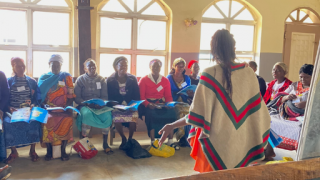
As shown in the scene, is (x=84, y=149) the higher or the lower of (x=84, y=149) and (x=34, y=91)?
the lower

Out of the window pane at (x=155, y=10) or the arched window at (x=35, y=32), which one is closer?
the arched window at (x=35, y=32)

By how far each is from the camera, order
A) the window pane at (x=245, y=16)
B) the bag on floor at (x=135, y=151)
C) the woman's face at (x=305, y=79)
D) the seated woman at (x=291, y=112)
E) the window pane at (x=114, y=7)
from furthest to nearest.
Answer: the window pane at (x=245, y=16) → the window pane at (x=114, y=7) → the bag on floor at (x=135, y=151) → the woman's face at (x=305, y=79) → the seated woman at (x=291, y=112)

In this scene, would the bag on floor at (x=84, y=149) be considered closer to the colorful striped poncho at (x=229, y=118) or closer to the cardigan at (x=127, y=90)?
the cardigan at (x=127, y=90)

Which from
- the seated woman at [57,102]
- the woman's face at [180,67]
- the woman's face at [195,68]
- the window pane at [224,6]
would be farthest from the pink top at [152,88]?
the window pane at [224,6]

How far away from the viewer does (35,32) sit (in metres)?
4.72

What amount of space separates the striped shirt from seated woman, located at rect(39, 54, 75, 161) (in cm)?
19

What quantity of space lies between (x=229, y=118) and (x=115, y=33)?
3.78 meters

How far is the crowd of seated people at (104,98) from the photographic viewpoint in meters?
3.55

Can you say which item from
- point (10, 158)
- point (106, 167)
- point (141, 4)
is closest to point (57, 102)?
point (10, 158)

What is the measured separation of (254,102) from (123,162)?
221 centimetres

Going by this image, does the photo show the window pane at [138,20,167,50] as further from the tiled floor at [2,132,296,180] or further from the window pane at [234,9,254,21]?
the tiled floor at [2,132,296,180]

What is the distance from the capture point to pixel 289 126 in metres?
3.49

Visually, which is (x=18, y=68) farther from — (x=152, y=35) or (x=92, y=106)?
(x=152, y=35)

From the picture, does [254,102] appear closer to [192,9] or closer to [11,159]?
[11,159]
